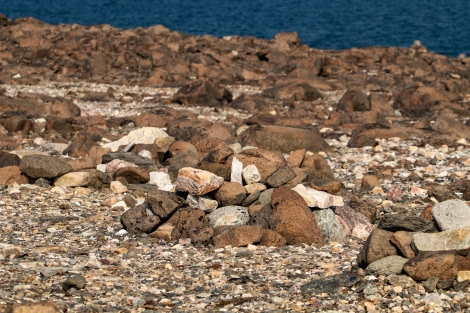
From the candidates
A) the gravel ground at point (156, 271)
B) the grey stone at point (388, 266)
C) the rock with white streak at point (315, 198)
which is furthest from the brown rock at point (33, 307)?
the rock with white streak at point (315, 198)

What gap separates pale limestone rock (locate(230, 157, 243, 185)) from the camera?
11742 millimetres

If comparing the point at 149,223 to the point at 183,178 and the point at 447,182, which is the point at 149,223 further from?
the point at 447,182

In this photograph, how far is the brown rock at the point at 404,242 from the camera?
29.0ft

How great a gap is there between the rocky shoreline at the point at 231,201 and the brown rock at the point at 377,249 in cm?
2

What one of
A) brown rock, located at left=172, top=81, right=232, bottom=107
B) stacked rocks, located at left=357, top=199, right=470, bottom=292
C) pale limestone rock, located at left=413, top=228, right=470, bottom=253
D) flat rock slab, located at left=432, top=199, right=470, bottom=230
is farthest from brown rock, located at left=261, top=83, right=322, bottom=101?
pale limestone rock, located at left=413, top=228, right=470, bottom=253

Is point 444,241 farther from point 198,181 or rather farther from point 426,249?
point 198,181

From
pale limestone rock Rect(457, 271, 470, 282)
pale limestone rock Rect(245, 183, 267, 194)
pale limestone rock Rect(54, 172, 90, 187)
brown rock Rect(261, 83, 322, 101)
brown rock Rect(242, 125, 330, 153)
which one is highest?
pale limestone rock Rect(457, 271, 470, 282)

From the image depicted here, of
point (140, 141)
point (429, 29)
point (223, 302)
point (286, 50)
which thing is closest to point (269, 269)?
point (223, 302)

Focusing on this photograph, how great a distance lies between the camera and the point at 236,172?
11758 millimetres

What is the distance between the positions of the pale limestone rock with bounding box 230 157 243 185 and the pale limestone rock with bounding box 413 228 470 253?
351 centimetres

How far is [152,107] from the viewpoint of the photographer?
23.3 m

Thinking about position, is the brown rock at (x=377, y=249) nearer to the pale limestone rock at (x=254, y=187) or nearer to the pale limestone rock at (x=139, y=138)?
the pale limestone rock at (x=254, y=187)

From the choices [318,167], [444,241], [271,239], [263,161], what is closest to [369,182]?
[318,167]

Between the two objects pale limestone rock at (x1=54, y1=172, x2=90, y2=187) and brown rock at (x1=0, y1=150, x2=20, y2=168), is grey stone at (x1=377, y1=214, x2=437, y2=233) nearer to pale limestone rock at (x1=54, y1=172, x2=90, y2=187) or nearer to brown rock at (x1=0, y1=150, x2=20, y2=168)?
pale limestone rock at (x1=54, y1=172, x2=90, y2=187)
